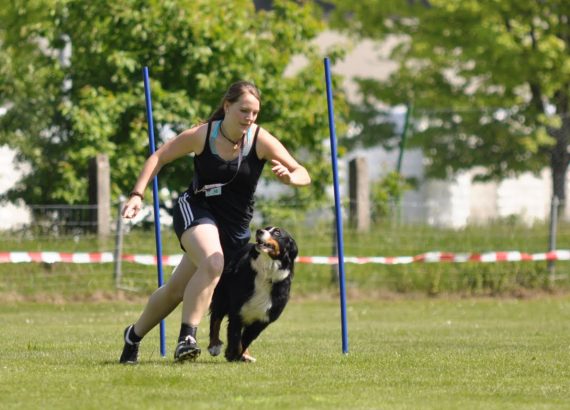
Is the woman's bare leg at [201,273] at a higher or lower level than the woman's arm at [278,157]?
lower

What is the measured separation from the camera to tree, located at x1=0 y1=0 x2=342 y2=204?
1912 centimetres

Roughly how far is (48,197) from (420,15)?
450 inches

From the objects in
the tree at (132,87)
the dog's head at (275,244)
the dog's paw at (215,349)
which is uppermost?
the tree at (132,87)

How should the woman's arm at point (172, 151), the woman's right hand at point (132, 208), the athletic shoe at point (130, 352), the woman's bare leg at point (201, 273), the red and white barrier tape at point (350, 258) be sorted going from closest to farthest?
the woman's right hand at point (132, 208) < the woman's bare leg at point (201, 273) < the woman's arm at point (172, 151) < the athletic shoe at point (130, 352) < the red and white barrier tape at point (350, 258)

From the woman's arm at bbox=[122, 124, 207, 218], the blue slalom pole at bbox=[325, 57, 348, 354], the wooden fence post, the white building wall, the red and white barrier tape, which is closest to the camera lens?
the woman's arm at bbox=[122, 124, 207, 218]

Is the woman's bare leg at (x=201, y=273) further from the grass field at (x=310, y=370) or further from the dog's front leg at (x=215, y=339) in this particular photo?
the dog's front leg at (x=215, y=339)

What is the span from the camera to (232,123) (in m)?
7.93

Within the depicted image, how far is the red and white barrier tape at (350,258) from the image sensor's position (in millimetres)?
16297

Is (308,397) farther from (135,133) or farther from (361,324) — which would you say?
(135,133)

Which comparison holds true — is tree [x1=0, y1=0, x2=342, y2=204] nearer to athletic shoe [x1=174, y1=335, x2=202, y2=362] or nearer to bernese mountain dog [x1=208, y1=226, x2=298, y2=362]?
bernese mountain dog [x1=208, y1=226, x2=298, y2=362]

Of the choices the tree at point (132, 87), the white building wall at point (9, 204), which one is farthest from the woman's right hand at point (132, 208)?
→ the tree at point (132, 87)

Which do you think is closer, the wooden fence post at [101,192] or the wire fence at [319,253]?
the wire fence at [319,253]

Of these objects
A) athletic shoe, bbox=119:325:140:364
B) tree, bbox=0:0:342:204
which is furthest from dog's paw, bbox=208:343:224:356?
tree, bbox=0:0:342:204

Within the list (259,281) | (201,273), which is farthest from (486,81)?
(201,273)
